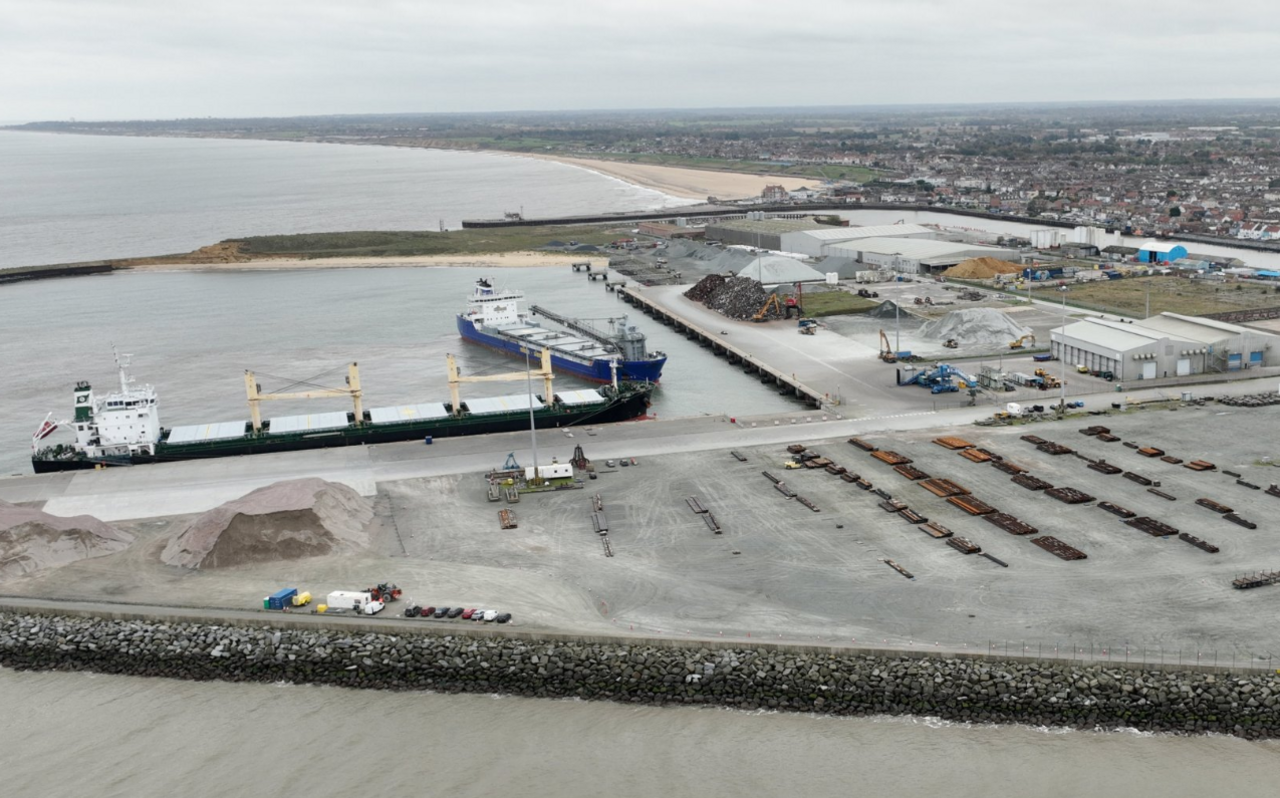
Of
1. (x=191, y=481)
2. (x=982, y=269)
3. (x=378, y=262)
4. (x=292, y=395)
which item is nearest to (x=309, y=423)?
(x=292, y=395)

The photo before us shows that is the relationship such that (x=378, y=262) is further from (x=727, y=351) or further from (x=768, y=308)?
(x=727, y=351)

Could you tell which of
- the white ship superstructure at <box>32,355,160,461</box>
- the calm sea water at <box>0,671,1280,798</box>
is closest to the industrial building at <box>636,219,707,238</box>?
the white ship superstructure at <box>32,355,160,461</box>

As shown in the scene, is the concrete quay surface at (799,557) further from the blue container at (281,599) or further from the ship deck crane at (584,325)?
the ship deck crane at (584,325)

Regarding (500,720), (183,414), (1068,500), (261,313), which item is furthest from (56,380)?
(1068,500)

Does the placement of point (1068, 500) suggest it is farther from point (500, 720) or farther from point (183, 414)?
point (183, 414)

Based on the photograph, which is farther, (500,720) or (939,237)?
(939,237)

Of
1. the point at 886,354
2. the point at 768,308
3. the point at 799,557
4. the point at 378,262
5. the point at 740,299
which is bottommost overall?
the point at 799,557

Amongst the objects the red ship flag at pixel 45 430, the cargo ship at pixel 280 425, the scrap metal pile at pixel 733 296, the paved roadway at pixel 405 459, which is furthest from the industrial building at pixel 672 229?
the red ship flag at pixel 45 430
